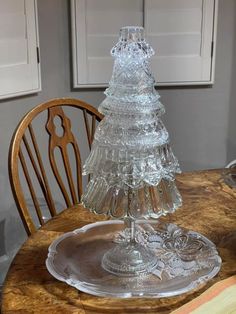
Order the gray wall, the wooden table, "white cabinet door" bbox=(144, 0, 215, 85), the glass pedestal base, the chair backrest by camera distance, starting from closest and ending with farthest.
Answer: the wooden table → the glass pedestal base → the chair backrest → the gray wall → "white cabinet door" bbox=(144, 0, 215, 85)

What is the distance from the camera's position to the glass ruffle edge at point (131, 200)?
3.34ft

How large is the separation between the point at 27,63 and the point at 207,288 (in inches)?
56.7

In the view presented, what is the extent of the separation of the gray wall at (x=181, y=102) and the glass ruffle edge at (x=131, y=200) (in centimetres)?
121

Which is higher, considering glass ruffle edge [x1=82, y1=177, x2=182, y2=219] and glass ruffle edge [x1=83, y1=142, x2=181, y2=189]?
glass ruffle edge [x1=83, y1=142, x2=181, y2=189]

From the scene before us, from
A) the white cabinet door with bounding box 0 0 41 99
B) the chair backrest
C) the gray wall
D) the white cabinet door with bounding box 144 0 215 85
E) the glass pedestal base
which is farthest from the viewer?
the white cabinet door with bounding box 144 0 215 85

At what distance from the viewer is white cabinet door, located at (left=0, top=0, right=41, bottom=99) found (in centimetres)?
203

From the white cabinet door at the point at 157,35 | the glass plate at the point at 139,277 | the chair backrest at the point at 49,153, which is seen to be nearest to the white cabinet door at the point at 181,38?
the white cabinet door at the point at 157,35

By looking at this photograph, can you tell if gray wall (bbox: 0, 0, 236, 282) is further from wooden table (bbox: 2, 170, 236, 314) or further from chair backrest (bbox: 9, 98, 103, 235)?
wooden table (bbox: 2, 170, 236, 314)

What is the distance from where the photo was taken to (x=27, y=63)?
2.14 metres

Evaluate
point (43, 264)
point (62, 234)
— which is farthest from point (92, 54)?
point (43, 264)

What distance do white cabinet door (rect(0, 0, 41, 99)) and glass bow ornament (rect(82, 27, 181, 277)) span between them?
1110mm

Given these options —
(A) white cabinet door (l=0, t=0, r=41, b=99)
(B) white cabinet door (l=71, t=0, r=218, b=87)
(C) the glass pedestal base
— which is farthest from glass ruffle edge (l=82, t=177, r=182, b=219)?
(B) white cabinet door (l=71, t=0, r=218, b=87)

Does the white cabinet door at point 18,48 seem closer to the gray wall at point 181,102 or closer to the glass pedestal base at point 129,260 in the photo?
the gray wall at point 181,102

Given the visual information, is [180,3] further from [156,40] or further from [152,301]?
[152,301]
